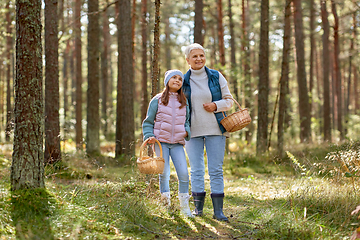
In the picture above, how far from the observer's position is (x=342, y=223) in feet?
11.7

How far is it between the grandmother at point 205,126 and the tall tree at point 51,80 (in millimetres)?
4553

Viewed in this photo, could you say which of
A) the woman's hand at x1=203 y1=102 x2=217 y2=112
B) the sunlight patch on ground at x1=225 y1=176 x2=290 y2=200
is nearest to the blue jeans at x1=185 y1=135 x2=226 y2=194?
the woman's hand at x1=203 y1=102 x2=217 y2=112

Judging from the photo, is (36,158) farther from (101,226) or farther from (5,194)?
(101,226)

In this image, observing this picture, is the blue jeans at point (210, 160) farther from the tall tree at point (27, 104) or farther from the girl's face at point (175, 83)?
the tall tree at point (27, 104)

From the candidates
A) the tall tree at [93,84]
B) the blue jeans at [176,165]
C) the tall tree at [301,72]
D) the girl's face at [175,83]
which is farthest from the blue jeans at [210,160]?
the tall tree at [301,72]

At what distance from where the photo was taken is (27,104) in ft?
12.7

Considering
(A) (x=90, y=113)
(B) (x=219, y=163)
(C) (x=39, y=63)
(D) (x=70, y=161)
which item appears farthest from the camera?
(A) (x=90, y=113)

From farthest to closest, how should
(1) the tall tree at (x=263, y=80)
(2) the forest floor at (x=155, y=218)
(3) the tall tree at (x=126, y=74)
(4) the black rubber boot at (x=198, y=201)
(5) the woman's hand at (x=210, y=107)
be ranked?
(1) the tall tree at (x=263, y=80) < (3) the tall tree at (x=126, y=74) < (4) the black rubber boot at (x=198, y=201) < (5) the woman's hand at (x=210, y=107) < (2) the forest floor at (x=155, y=218)

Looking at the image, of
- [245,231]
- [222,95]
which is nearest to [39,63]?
[222,95]

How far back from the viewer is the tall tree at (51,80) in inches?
308

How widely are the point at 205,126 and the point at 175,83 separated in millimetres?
727

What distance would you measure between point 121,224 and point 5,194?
146 cm

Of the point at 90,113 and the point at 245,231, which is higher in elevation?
the point at 90,113

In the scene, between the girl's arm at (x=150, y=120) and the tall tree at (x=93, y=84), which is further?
the tall tree at (x=93, y=84)
